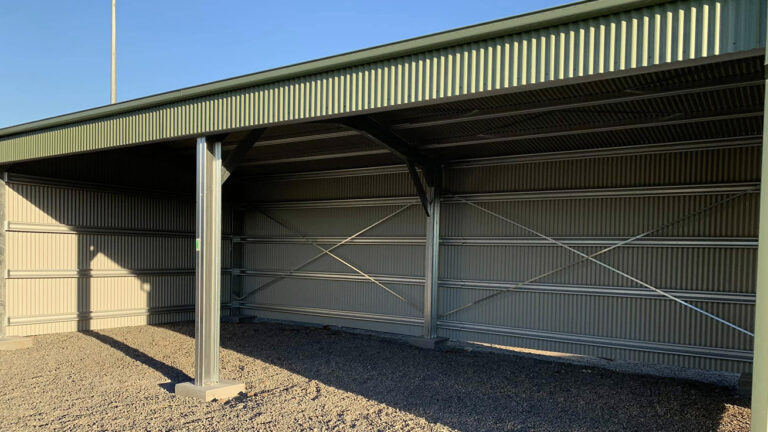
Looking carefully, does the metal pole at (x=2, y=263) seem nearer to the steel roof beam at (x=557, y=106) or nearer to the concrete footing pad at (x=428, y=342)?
the steel roof beam at (x=557, y=106)

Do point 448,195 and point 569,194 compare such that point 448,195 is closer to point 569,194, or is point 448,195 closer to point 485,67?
point 569,194

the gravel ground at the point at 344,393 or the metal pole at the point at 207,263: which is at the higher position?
the metal pole at the point at 207,263

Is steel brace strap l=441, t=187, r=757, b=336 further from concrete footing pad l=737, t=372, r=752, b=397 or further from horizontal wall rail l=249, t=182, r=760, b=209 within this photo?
concrete footing pad l=737, t=372, r=752, b=397

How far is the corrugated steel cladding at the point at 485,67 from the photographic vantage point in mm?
4031

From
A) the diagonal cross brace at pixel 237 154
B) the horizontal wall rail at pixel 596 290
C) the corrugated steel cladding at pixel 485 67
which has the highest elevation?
the corrugated steel cladding at pixel 485 67

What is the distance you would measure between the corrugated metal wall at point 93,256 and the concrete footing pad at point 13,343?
0.76 meters

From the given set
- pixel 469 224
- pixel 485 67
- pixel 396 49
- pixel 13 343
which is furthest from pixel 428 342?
pixel 13 343

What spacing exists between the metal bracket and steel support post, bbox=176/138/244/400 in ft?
5.61

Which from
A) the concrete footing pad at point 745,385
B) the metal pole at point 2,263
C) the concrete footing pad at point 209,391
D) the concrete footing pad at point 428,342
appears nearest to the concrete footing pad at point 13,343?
the metal pole at point 2,263

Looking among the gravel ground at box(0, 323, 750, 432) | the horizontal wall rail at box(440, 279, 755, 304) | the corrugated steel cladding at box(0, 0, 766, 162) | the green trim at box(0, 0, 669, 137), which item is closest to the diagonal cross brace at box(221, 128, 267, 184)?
the corrugated steel cladding at box(0, 0, 766, 162)

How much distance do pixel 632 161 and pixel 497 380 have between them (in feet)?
13.3

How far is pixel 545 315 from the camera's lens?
9688 millimetres

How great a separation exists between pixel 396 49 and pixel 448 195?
5582 mm

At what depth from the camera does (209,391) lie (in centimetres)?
666
